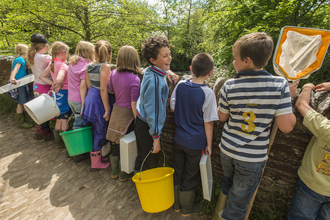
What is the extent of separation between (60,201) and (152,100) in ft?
6.88

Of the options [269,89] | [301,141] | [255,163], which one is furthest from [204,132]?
[301,141]

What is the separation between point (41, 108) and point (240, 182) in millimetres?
3187

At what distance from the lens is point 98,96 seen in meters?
2.74

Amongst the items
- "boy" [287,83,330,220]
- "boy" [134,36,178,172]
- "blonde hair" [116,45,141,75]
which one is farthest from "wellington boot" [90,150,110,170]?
"boy" [287,83,330,220]

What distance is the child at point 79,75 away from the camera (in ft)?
9.39

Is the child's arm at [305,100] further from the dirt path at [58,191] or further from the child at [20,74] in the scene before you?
the child at [20,74]

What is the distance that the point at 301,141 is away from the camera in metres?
1.80

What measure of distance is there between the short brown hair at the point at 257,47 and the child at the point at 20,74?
15.5 feet

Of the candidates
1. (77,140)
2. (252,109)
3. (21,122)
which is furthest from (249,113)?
(21,122)

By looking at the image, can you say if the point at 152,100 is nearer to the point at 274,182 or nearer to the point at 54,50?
the point at 274,182

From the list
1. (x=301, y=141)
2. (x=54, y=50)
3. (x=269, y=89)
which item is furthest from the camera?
(x=54, y=50)

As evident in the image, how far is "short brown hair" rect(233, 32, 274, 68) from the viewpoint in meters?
1.40

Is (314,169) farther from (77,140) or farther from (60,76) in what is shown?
(60,76)

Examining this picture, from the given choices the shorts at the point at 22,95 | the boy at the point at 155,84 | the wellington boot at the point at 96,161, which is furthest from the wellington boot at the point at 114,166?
the shorts at the point at 22,95
